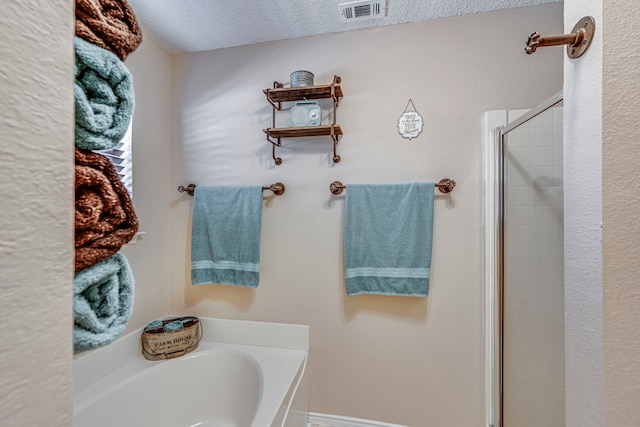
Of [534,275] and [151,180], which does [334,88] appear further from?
[534,275]

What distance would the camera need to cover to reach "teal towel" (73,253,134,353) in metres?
0.34

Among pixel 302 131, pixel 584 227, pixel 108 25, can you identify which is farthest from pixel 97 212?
pixel 302 131

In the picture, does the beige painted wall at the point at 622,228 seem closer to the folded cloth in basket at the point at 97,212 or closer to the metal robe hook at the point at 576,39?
the metal robe hook at the point at 576,39

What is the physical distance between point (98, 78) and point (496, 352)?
5.76 ft

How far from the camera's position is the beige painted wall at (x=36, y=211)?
24cm

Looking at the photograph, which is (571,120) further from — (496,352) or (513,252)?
(496,352)

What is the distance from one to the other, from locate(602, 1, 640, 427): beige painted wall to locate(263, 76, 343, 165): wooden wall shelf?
3.38 ft

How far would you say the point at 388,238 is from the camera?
143cm

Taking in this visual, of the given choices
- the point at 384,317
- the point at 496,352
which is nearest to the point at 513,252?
the point at 496,352

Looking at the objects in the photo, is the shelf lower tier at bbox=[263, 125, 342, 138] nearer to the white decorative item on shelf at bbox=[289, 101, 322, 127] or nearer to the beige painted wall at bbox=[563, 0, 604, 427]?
the white decorative item on shelf at bbox=[289, 101, 322, 127]

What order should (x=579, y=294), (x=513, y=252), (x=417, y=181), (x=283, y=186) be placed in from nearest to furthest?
(x=579, y=294) → (x=513, y=252) → (x=417, y=181) → (x=283, y=186)

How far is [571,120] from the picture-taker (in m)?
0.64

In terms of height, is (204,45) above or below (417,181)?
above

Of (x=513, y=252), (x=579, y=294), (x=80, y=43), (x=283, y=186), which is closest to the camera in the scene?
(x=80, y=43)
